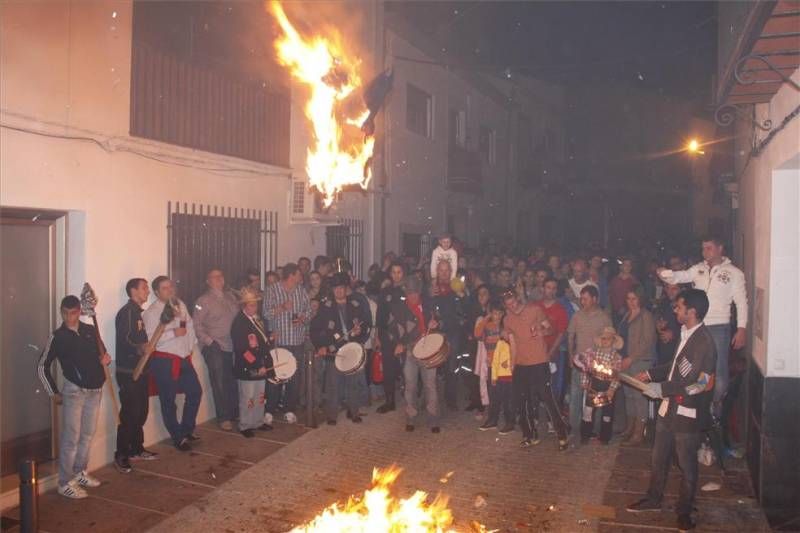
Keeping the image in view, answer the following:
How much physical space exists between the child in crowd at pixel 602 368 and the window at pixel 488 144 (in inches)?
577

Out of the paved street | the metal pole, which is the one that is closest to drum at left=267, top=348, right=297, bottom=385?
the paved street

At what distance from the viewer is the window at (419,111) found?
17303mm

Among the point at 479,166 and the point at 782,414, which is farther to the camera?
the point at 479,166

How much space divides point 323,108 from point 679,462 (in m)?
8.03

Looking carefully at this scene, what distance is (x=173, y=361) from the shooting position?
8172 millimetres

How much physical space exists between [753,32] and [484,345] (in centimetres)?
541

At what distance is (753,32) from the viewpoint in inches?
202

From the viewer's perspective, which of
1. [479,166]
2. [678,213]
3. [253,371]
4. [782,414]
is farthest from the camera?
[678,213]

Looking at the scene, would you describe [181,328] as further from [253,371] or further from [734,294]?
[734,294]

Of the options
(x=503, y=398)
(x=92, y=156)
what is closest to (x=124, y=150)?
(x=92, y=156)

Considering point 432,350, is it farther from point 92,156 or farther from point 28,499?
point 28,499

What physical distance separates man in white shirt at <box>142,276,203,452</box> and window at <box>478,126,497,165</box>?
51.0ft

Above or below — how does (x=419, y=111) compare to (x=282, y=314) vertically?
above

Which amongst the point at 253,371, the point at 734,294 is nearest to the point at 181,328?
the point at 253,371
